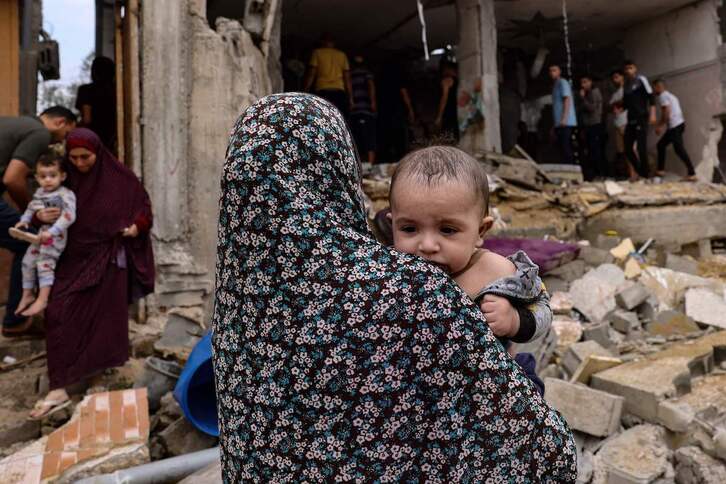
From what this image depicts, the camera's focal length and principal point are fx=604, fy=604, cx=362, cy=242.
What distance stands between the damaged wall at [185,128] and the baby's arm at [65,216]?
1.24m

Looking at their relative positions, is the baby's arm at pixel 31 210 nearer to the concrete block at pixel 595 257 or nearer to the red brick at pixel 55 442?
the red brick at pixel 55 442

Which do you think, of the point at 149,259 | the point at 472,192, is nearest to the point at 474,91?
the point at 149,259

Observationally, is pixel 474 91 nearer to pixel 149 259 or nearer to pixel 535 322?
pixel 149 259

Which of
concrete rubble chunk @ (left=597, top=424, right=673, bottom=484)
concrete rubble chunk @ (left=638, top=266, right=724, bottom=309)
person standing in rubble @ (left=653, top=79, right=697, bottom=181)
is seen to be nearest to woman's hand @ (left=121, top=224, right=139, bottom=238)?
concrete rubble chunk @ (left=597, top=424, right=673, bottom=484)

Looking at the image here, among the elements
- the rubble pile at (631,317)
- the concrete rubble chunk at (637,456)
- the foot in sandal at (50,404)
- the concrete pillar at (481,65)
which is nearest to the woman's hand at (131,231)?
the foot in sandal at (50,404)

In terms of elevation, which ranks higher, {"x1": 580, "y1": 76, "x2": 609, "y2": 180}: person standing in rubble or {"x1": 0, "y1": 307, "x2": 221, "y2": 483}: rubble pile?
{"x1": 580, "y1": 76, "x2": 609, "y2": 180}: person standing in rubble

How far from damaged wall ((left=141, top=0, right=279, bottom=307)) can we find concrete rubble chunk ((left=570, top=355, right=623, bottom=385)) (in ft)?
9.93

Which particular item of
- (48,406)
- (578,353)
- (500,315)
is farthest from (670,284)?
(48,406)

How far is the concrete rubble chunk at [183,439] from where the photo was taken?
308 cm

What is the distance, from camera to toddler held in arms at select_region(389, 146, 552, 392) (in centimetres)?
139

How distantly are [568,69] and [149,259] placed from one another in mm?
10981

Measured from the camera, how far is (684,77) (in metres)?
9.96

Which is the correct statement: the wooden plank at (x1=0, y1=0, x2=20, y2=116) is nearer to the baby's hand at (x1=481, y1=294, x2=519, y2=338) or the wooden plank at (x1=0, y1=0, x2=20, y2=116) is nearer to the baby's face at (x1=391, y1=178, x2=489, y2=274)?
the baby's face at (x1=391, y1=178, x2=489, y2=274)

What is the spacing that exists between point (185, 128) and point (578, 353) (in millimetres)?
3601
